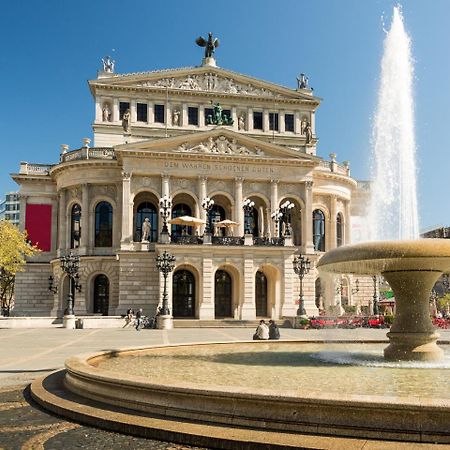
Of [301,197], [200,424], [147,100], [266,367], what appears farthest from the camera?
[147,100]

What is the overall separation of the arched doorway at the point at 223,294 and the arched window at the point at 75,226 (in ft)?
44.0

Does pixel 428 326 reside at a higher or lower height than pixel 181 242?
lower

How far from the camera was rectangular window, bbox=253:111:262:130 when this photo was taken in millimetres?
59344

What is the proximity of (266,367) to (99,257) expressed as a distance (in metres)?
39.4

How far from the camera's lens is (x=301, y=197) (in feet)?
169

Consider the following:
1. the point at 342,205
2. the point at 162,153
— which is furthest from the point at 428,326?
the point at 342,205

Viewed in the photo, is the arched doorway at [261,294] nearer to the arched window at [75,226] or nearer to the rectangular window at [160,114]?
the arched window at [75,226]

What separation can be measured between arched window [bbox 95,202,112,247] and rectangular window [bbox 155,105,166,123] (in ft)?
35.8

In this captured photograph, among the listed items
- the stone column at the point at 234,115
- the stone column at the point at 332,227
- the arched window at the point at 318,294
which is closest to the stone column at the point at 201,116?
the stone column at the point at 234,115

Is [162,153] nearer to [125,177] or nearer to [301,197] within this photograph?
[125,177]

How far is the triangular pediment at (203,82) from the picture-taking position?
56.4 metres

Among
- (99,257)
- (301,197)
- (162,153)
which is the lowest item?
(99,257)

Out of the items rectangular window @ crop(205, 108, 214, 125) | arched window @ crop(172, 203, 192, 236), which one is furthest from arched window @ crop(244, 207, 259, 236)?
rectangular window @ crop(205, 108, 214, 125)

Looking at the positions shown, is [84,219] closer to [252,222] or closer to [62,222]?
[62,222]
